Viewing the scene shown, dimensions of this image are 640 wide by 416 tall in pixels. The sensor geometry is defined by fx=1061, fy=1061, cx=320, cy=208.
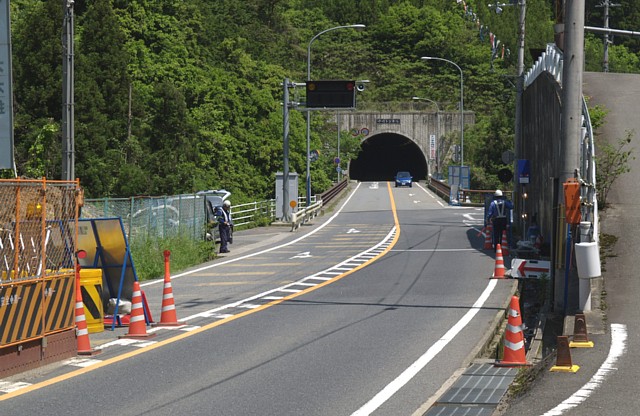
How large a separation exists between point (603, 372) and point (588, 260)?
4482 mm

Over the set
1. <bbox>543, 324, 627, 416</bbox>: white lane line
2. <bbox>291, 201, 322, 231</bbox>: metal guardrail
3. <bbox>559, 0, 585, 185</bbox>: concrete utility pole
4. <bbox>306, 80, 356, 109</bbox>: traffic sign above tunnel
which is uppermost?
<bbox>306, 80, 356, 109</bbox>: traffic sign above tunnel

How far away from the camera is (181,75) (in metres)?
68.5

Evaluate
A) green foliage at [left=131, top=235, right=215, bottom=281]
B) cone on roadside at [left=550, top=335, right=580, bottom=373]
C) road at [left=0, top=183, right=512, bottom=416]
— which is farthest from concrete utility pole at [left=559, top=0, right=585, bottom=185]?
green foliage at [left=131, top=235, right=215, bottom=281]

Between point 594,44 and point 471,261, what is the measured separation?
402ft

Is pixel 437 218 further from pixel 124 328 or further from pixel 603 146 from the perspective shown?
pixel 124 328

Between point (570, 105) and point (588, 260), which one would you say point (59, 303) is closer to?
point (588, 260)

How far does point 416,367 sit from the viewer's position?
1333cm

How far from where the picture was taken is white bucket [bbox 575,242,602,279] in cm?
1593

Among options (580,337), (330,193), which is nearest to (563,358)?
(580,337)

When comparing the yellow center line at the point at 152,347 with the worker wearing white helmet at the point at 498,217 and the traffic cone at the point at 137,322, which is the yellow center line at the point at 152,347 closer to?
the traffic cone at the point at 137,322

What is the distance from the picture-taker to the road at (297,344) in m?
11.2

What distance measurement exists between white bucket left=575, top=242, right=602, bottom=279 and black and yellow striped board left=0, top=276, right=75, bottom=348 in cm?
749

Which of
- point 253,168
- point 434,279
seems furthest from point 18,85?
point 434,279

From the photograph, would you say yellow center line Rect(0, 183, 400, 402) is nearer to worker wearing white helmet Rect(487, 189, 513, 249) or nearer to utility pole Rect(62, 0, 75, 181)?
utility pole Rect(62, 0, 75, 181)
